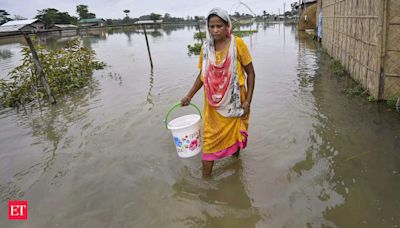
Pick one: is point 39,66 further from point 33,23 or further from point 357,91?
point 33,23

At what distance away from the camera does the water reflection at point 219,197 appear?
8.63ft

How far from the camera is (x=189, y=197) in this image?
9.82 feet

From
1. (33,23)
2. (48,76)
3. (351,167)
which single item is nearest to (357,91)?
(351,167)

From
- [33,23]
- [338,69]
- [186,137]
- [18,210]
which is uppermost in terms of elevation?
[33,23]

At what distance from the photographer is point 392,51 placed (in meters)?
4.83

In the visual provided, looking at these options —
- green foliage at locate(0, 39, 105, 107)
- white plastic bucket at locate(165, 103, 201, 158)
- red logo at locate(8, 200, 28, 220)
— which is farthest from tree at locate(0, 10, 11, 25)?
white plastic bucket at locate(165, 103, 201, 158)

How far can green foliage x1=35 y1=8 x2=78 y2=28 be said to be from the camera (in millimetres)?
53500

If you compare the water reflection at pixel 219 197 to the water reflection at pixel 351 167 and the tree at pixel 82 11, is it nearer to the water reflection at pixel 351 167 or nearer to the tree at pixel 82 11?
the water reflection at pixel 351 167

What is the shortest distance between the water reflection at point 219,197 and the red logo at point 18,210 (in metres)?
1.45

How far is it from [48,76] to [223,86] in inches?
245

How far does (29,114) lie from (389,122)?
6.42 meters

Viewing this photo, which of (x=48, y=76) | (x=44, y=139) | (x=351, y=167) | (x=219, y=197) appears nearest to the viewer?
(x=219, y=197)

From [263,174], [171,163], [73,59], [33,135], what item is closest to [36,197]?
[171,163]

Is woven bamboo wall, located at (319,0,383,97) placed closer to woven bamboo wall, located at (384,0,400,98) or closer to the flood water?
woven bamboo wall, located at (384,0,400,98)
